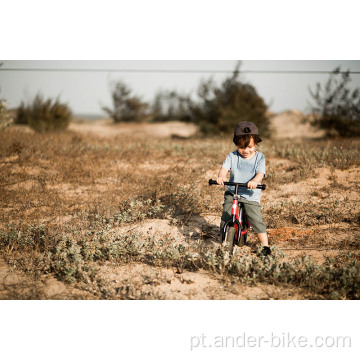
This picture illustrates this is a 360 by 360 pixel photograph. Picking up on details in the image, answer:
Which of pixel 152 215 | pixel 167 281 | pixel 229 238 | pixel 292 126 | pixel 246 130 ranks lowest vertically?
pixel 167 281

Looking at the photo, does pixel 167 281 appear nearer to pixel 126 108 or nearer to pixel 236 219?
pixel 236 219

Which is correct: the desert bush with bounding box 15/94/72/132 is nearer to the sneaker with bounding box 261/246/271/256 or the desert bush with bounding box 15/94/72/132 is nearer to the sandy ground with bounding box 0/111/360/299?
the sandy ground with bounding box 0/111/360/299

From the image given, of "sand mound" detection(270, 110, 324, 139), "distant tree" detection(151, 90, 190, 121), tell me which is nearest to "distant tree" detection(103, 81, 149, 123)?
"distant tree" detection(151, 90, 190, 121)

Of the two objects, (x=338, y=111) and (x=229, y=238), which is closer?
(x=229, y=238)

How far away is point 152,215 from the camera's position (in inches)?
212

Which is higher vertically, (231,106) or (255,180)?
(231,106)

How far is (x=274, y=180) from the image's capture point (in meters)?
6.63

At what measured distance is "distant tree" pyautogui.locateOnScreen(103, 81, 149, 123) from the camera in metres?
23.3

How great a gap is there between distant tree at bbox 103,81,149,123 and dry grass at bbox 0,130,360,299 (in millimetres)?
14736

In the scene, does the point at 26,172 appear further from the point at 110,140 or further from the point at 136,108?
the point at 136,108

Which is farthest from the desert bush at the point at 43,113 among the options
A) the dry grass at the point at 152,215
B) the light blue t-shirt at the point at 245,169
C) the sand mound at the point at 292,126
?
the light blue t-shirt at the point at 245,169

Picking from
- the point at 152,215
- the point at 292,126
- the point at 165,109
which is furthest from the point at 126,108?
the point at 152,215

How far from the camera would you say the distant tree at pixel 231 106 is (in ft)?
49.4

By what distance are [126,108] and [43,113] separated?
9.66 metres
